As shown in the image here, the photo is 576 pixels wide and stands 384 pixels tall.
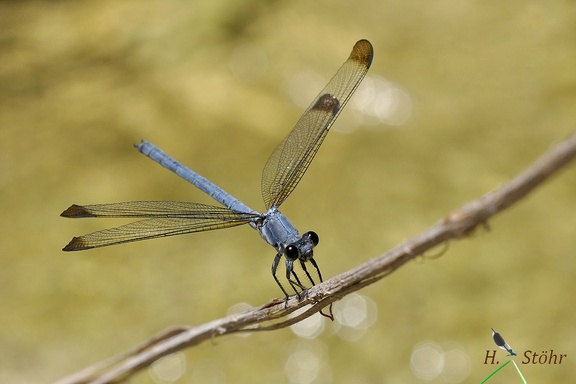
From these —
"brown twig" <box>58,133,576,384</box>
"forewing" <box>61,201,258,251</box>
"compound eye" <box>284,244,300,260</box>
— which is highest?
"forewing" <box>61,201,258,251</box>

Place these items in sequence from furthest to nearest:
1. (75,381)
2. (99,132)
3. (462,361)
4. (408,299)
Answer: (99,132), (408,299), (462,361), (75,381)

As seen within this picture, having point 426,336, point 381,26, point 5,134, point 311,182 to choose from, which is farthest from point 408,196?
point 5,134

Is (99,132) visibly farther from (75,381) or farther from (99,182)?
(75,381)

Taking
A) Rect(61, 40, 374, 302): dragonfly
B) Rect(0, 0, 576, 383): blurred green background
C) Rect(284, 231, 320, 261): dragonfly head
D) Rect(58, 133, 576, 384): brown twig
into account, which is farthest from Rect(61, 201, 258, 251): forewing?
Rect(0, 0, 576, 383): blurred green background

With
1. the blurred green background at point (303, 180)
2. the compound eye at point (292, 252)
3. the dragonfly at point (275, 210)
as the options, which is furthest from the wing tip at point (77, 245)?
the blurred green background at point (303, 180)

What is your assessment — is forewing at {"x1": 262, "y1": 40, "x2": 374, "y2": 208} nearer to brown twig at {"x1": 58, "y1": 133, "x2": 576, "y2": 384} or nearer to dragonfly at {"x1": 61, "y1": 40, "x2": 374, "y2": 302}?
dragonfly at {"x1": 61, "y1": 40, "x2": 374, "y2": 302}

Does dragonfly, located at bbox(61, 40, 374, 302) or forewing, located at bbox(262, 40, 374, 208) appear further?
forewing, located at bbox(262, 40, 374, 208)

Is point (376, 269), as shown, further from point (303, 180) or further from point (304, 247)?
point (303, 180)
